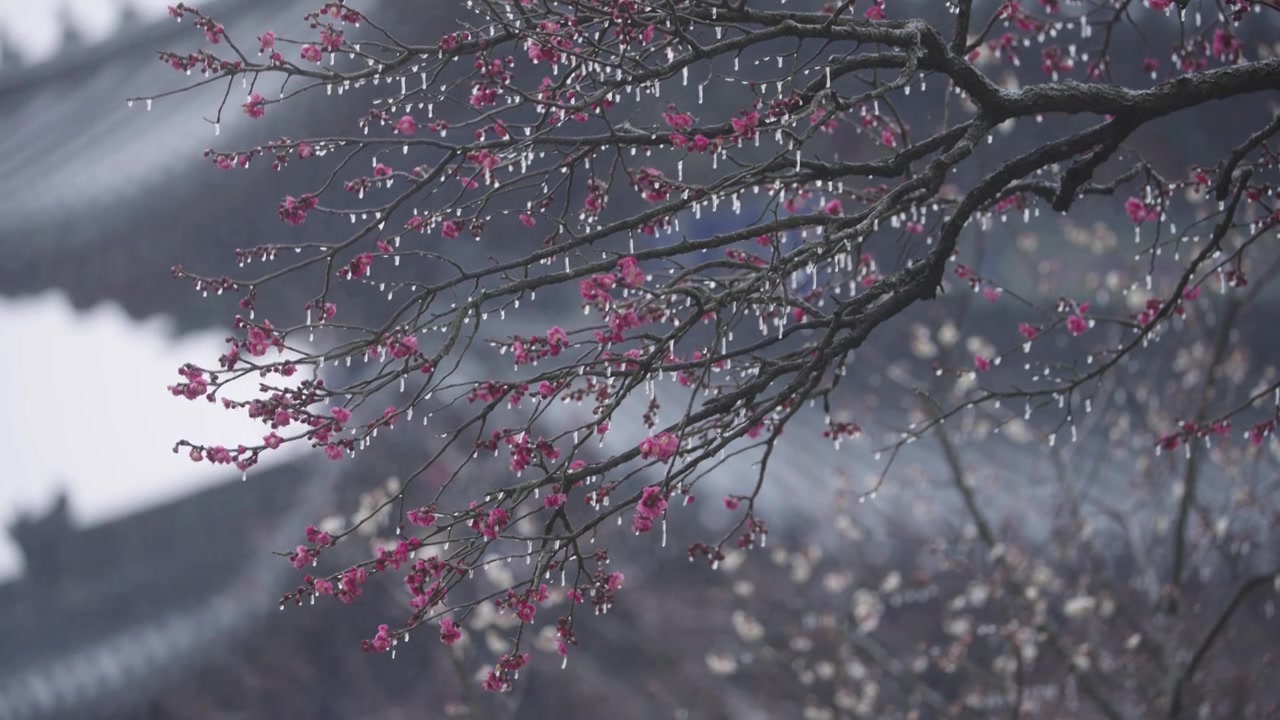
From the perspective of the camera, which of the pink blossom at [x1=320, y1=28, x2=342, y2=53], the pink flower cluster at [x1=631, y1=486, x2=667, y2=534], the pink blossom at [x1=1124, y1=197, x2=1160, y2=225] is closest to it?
the pink flower cluster at [x1=631, y1=486, x2=667, y2=534]

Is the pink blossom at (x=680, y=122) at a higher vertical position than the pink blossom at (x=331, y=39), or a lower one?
lower

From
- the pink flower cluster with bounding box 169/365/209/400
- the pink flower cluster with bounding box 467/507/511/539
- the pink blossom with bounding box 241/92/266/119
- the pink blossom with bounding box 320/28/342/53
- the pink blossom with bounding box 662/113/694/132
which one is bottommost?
the pink flower cluster with bounding box 467/507/511/539

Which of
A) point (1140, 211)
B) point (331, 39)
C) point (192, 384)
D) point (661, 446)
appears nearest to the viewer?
point (661, 446)

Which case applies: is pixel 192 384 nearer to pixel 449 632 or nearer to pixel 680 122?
pixel 449 632

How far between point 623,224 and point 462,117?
7861 millimetres

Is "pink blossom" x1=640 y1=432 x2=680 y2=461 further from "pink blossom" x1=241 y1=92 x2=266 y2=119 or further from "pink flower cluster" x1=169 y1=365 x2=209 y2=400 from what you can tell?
"pink blossom" x1=241 y1=92 x2=266 y2=119

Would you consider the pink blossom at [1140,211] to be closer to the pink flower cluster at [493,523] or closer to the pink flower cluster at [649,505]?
the pink flower cluster at [649,505]

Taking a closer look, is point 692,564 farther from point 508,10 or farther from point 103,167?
point 508,10

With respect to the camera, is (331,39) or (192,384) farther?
(331,39)

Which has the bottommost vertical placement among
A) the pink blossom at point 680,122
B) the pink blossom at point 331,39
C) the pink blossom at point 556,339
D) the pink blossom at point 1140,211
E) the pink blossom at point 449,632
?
the pink blossom at point 449,632

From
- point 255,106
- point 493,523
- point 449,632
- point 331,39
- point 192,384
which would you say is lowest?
point 449,632

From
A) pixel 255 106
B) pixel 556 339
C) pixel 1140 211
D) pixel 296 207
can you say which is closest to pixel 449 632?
pixel 556 339

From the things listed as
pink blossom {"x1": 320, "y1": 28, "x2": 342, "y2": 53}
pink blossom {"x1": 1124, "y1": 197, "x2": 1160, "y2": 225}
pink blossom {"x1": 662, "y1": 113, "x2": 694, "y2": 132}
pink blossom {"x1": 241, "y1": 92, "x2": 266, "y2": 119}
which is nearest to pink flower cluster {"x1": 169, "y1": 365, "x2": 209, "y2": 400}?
pink blossom {"x1": 241, "y1": 92, "x2": 266, "y2": 119}

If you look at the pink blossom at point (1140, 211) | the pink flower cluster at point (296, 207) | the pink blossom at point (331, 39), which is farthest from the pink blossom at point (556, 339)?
the pink blossom at point (1140, 211)
